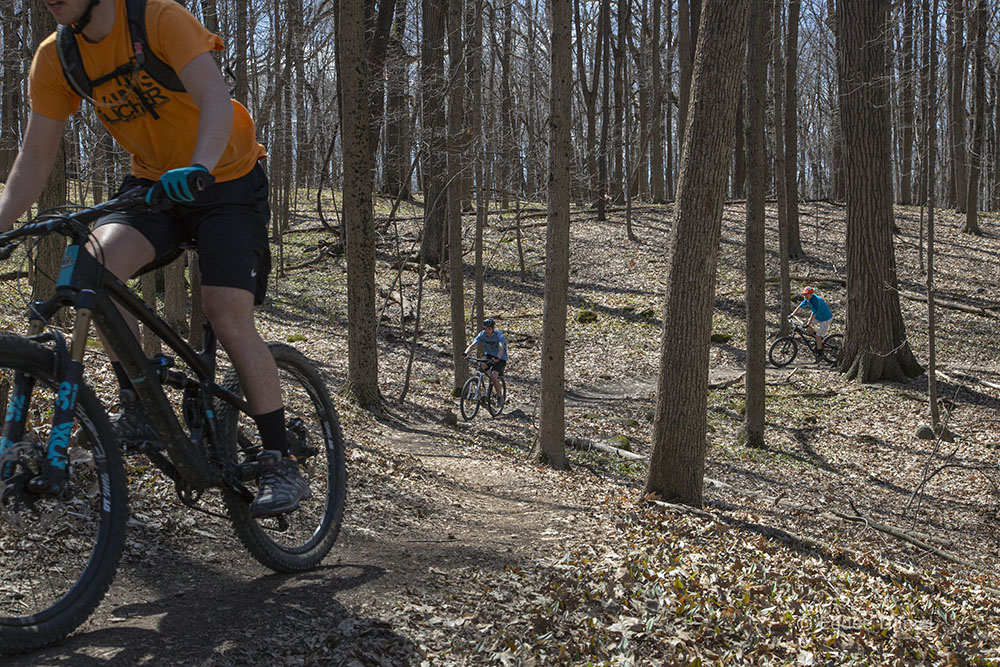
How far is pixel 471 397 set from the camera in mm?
14492

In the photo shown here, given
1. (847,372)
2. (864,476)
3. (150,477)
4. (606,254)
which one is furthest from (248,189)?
(606,254)

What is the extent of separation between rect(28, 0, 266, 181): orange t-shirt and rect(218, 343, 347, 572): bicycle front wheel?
949 mm

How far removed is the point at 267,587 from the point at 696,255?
17.8ft

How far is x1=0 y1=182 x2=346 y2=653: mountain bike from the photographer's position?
8.16 ft

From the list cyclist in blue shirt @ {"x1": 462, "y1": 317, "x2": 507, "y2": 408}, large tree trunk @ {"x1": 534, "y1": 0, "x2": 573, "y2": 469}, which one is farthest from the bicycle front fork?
cyclist in blue shirt @ {"x1": 462, "y1": 317, "x2": 507, "y2": 408}

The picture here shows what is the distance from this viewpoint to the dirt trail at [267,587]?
2752 mm

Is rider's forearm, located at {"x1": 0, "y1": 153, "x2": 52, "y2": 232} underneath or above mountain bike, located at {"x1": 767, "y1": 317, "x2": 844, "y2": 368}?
above

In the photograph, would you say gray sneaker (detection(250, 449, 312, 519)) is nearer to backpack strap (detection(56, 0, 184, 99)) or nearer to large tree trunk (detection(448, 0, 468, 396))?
backpack strap (detection(56, 0, 184, 99))

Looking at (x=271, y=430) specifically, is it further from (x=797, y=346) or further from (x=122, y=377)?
(x=797, y=346)

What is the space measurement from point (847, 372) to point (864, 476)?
5.33m

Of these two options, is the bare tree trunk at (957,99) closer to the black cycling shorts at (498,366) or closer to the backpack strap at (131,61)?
the black cycling shorts at (498,366)

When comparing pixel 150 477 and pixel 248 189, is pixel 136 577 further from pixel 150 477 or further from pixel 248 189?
pixel 248 189

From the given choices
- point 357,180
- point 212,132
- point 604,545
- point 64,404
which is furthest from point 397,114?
point 64,404

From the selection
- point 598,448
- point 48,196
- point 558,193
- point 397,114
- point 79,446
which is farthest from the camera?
point 397,114
